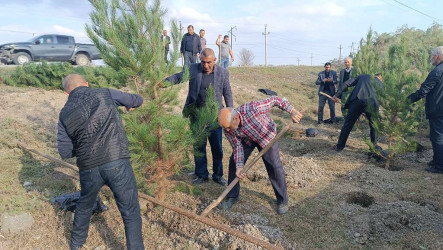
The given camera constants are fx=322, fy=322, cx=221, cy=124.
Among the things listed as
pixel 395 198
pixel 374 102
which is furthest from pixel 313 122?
pixel 395 198

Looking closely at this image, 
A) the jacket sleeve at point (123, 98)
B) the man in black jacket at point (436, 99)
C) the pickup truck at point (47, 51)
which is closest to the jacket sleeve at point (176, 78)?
the jacket sleeve at point (123, 98)

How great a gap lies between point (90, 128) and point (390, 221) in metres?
3.25

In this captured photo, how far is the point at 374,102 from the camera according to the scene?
559 centimetres

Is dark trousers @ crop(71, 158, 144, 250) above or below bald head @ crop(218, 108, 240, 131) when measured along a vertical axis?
below

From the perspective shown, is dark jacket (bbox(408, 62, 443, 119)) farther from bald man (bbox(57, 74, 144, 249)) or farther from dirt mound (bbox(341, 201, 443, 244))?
bald man (bbox(57, 74, 144, 249))

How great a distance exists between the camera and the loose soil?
3268 millimetres

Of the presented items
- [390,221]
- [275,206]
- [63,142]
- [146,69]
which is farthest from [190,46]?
[390,221]

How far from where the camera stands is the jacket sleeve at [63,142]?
271cm

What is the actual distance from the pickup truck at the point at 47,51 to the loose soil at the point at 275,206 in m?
7.50

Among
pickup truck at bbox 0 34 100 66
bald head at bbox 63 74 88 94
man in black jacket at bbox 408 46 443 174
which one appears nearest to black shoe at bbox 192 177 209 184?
bald head at bbox 63 74 88 94

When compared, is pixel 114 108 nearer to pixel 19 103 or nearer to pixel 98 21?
pixel 98 21

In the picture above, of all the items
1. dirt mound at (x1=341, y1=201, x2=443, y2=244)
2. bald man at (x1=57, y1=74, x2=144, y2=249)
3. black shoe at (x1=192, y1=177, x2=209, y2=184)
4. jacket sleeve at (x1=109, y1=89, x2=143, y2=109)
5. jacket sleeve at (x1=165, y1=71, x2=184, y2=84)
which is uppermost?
jacket sleeve at (x1=165, y1=71, x2=184, y2=84)

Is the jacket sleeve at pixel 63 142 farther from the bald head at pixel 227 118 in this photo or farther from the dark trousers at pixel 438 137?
the dark trousers at pixel 438 137

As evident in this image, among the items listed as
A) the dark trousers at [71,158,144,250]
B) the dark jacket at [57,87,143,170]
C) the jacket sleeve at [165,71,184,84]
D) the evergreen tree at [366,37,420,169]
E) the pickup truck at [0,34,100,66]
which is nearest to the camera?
the dark jacket at [57,87,143,170]
